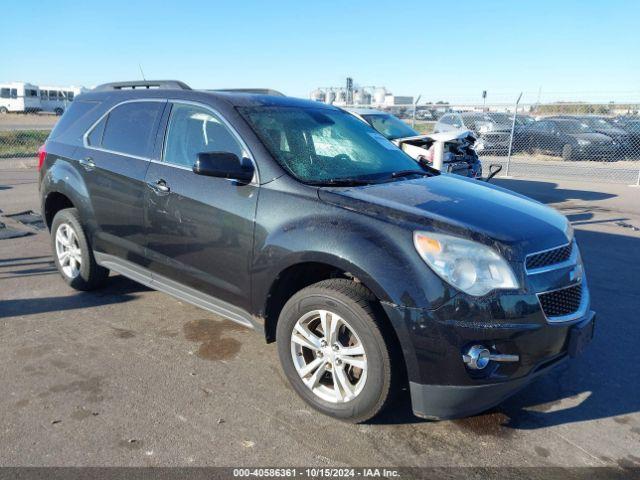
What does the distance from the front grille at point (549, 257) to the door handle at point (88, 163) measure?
Answer: 3.55 meters

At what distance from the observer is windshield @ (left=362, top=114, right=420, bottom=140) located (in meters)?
10.7

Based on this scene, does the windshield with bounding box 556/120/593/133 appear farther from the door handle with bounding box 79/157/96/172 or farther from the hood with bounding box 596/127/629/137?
the door handle with bounding box 79/157/96/172

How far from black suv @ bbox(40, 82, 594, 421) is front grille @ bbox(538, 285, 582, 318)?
0.01m

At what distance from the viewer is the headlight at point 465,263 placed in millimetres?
2760

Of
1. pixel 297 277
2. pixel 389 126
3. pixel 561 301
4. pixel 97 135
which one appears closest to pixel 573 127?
pixel 389 126

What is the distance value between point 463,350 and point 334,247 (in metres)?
0.85

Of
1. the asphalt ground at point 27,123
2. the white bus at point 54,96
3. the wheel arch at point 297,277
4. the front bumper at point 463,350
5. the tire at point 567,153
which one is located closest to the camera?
→ the front bumper at point 463,350

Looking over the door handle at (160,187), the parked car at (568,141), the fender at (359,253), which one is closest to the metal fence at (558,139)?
the parked car at (568,141)

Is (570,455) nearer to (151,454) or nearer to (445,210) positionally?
(445,210)

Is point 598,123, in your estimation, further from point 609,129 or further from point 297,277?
point 297,277

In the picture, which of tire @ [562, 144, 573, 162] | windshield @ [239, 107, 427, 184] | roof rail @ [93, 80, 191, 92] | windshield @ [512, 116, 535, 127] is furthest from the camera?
windshield @ [512, 116, 535, 127]

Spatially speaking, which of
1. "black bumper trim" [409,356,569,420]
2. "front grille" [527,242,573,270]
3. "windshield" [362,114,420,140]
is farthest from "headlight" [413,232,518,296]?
"windshield" [362,114,420,140]

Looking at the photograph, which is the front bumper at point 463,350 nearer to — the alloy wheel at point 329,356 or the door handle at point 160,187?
the alloy wheel at point 329,356

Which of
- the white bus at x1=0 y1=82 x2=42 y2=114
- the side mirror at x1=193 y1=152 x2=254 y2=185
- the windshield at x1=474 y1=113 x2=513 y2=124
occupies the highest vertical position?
the white bus at x1=0 y1=82 x2=42 y2=114
